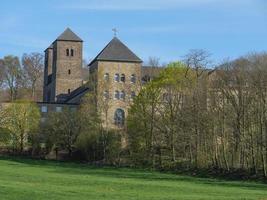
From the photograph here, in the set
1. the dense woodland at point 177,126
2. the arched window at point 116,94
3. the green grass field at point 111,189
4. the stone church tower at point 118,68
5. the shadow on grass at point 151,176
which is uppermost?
the stone church tower at point 118,68

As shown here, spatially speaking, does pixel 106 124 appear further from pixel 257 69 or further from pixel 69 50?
pixel 69 50

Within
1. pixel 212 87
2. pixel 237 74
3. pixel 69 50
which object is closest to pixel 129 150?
pixel 212 87

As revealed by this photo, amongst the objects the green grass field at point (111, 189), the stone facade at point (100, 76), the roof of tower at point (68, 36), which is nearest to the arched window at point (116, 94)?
the stone facade at point (100, 76)

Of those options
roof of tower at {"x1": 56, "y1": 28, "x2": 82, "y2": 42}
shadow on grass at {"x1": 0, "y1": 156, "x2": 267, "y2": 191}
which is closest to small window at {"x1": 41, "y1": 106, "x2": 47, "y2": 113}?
roof of tower at {"x1": 56, "y1": 28, "x2": 82, "y2": 42}

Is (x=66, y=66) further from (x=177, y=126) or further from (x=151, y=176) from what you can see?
(x=151, y=176)

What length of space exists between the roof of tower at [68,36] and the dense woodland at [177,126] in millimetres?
35557

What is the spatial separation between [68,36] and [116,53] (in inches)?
784

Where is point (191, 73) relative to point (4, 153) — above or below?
above

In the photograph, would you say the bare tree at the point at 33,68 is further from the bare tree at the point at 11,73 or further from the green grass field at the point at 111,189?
the green grass field at the point at 111,189

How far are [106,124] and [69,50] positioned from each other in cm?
4670

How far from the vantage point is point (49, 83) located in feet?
420

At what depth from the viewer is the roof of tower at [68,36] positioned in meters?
122

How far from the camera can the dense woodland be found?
51656 millimetres

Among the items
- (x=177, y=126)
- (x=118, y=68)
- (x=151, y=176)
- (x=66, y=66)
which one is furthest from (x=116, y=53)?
(x=151, y=176)
